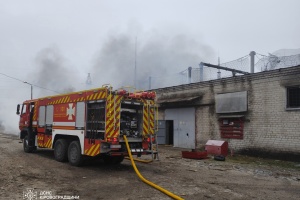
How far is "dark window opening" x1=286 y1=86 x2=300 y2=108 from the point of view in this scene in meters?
13.0

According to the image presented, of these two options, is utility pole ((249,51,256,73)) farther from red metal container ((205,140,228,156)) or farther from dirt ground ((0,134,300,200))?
dirt ground ((0,134,300,200))

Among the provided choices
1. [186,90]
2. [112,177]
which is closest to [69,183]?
[112,177]

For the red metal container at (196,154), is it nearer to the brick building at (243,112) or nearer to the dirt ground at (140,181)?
the dirt ground at (140,181)

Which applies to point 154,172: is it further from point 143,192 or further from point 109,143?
point 143,192

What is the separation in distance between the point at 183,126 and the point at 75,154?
9818mm

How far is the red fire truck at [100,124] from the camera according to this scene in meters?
8.98

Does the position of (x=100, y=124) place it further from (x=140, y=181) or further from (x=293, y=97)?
(x=293, y=97)

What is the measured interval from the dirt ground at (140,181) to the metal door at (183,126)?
6502mm

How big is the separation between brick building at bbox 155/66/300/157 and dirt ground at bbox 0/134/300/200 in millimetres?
2587

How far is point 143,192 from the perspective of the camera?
673cm

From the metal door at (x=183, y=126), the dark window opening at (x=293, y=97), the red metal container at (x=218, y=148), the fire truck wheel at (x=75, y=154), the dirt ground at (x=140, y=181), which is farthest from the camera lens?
the metal door at (x=183, y=126)

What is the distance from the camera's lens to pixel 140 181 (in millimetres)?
7906

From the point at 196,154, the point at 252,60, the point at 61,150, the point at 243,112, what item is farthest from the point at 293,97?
the point at 61,150

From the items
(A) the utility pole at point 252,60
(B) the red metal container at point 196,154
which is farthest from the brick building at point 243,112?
(B) the red metal container at point 196,154
